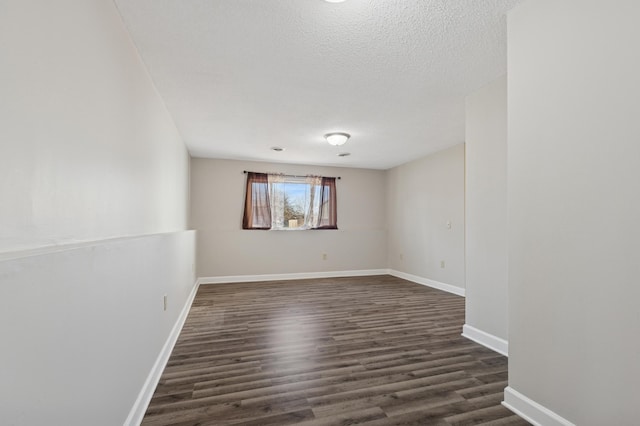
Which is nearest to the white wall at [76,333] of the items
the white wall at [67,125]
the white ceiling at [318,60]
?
the white wall at [67,125]

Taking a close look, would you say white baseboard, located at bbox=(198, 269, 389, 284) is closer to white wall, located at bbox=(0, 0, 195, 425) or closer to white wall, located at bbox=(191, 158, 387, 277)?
white wall, located at bbox=(191, 158, 387, 277)

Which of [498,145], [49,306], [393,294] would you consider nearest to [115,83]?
[49,306]

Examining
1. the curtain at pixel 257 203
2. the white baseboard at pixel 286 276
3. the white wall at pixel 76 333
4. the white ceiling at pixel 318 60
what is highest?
the white ceiling at pixel 318 60

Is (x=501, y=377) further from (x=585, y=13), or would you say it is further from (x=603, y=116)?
(x=585, y=13)

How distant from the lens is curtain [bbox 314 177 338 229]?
6039 millimetres

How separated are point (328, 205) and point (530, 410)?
4.76m

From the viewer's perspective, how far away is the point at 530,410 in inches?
63.2

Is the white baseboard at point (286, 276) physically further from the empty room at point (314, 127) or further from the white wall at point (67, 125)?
the white wall at point (67, 125)

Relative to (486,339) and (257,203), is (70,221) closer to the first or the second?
(486,339)

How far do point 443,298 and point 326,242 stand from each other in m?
2.51

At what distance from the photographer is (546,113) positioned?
153 cm

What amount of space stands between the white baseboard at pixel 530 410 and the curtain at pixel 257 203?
4537mm

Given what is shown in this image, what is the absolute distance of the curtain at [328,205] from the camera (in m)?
6.04

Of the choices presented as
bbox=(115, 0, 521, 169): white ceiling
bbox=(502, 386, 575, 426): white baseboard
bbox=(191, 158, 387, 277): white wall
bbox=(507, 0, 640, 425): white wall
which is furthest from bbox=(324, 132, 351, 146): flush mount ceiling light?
bbox=(502, 386, 575, 426): white baseboard
